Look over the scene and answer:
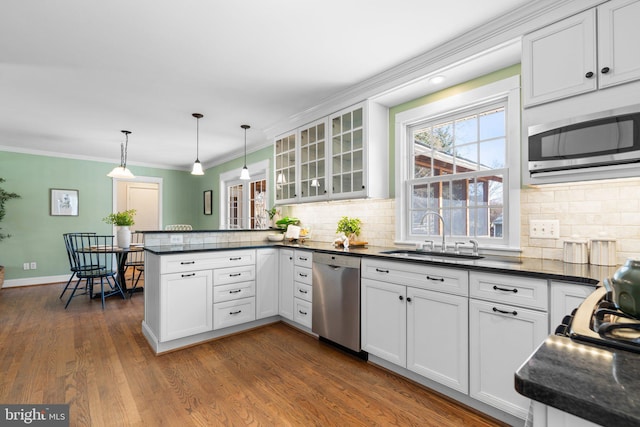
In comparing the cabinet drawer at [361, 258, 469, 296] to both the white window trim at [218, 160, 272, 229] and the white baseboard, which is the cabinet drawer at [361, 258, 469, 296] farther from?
the white baseboard

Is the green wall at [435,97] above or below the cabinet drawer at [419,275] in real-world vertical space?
above

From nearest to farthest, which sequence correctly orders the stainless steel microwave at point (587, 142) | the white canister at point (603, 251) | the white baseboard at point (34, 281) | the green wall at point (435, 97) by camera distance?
the stainless steel microwave at point (587, 142)
the white canister at point (603, 251)
the green wall at point (435, 97)
the white baseboard at point (34, 281)

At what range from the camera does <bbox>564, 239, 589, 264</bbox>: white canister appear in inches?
76.9

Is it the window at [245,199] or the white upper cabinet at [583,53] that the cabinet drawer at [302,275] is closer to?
the window at [245,199]

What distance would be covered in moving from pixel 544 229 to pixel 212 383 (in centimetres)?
259

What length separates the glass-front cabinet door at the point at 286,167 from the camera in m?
4.09

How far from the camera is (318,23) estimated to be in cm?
218

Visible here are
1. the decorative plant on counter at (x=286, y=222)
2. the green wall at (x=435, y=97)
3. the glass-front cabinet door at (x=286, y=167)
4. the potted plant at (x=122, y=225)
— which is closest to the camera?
the green wall at (x=435, y=97)

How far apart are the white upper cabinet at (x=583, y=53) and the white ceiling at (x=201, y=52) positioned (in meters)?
0.34

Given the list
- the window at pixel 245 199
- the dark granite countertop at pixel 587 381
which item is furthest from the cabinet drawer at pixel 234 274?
the dark granite countertop at pixel 587 381

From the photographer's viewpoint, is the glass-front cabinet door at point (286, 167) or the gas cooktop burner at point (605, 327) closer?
the gas cooktop burner at point (605, 327)

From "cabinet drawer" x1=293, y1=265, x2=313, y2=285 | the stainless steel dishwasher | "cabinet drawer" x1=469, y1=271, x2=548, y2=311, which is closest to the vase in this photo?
"cabinet drawer" x1=293, y1=265, x2=313, y2=285

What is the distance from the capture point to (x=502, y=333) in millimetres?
1811

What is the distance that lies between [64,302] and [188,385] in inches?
138
